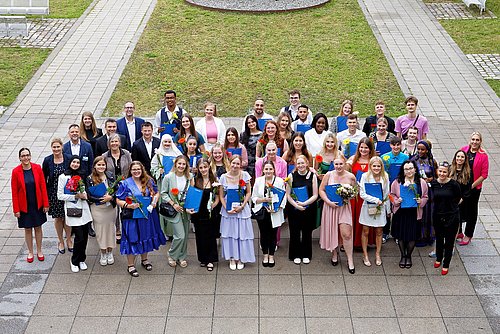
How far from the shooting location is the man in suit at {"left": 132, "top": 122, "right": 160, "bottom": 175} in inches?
447

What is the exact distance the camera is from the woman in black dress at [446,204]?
10016 millimetres

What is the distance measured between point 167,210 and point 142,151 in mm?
1501

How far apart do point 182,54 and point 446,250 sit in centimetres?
1218

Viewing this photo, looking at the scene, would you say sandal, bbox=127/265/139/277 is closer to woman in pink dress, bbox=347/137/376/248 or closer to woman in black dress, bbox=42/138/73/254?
woman in black dress, bbox=42/138/73/254

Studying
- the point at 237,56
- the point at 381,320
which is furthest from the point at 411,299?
the point at 237,56

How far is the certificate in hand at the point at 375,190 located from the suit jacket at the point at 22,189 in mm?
4584

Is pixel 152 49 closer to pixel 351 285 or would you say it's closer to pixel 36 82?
pixel 36 82

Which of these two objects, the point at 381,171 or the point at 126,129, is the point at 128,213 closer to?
the point at 126,129

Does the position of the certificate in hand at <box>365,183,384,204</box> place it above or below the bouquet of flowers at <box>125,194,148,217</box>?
above

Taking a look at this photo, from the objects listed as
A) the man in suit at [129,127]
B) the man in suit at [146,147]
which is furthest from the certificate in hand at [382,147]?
the man in suit at [129,127]

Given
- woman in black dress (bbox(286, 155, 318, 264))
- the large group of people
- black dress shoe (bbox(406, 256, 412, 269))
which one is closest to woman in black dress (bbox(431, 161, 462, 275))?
the large group of people

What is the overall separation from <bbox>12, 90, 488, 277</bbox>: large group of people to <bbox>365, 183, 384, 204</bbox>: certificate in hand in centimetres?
1

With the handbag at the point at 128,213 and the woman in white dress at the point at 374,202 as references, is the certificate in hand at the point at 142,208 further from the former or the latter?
the woman in white dress at the point at 374,202

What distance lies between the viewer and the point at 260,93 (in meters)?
17.8
